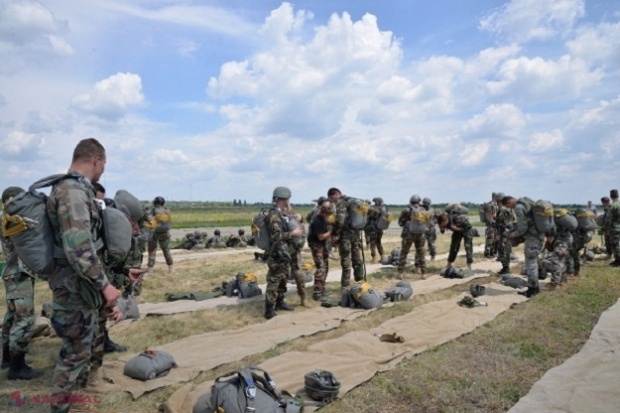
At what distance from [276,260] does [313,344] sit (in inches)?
87.3

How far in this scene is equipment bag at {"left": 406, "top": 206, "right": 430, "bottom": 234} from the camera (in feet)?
41.1

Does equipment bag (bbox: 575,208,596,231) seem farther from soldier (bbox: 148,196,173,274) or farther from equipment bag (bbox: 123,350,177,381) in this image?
soldier (bbox: 148,196,173,274)

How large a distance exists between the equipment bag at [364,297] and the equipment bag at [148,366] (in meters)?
4.39

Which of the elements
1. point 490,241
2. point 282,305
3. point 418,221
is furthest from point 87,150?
point 490,241

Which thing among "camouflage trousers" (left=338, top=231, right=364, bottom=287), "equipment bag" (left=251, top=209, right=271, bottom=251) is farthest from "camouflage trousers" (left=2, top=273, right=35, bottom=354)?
"camouflage trousers" (left=338, top=231, right=364, bottom=287)

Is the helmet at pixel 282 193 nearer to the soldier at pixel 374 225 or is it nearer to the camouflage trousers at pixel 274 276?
the camouflage trousers at pixel 274 276

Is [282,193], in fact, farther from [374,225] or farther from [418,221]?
[374,225]

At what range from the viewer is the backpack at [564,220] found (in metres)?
10.9

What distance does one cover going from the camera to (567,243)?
36.7ft

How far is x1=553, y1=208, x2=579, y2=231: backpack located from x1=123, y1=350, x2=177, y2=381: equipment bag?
9.60m

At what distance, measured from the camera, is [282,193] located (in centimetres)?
870

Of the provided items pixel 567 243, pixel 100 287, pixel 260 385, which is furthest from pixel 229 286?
pixel 567 243

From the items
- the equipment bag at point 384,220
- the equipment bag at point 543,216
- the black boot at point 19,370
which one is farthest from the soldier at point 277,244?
the equipment bag at point 384,220

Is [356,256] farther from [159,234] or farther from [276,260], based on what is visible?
[159,234]
